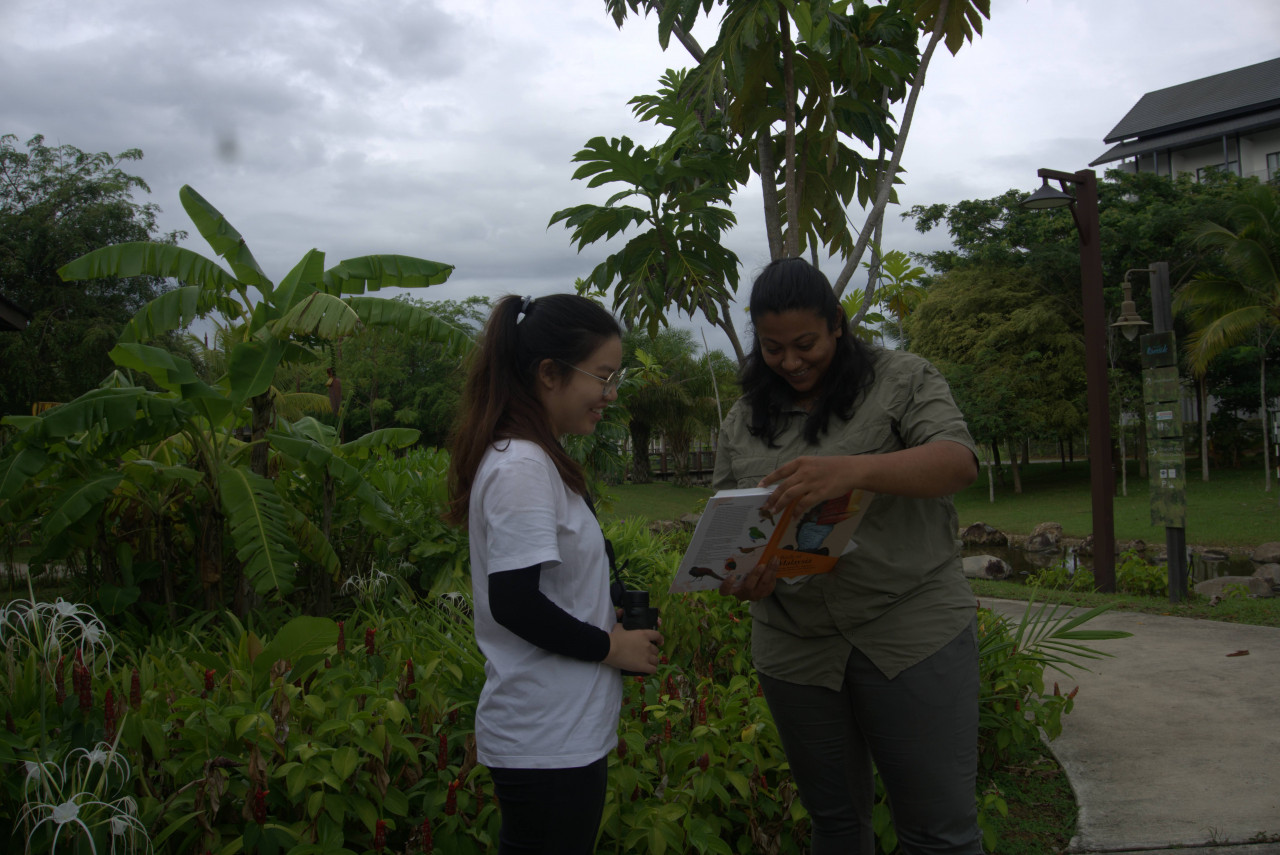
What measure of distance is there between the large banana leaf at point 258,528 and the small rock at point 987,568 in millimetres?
11960

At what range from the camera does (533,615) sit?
5.53 feet

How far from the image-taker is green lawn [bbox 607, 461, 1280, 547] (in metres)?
19.2

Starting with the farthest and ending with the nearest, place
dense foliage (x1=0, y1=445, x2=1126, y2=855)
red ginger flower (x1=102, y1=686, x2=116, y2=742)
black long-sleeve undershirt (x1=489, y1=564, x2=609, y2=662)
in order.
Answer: red ginger flower (x1=102, y1=686, x2=116, y2=742) → dense foliage (x1=0, y1=445, x2=1126, y2=855) → black long-sleeve undershirt (x1=489, y1=564, x2=609, y2=662)

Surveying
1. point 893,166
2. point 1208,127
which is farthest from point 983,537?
point 1208,127

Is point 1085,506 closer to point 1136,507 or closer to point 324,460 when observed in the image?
point 1136,507

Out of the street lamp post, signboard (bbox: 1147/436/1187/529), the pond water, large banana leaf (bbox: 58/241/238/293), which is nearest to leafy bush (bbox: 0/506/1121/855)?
large banana leaf (bbox: 58/241/238/293)

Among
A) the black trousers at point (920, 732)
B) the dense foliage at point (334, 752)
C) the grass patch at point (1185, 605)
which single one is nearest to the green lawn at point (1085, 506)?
the grass patch at point (1185, 605)

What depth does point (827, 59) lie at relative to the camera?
5293 mm

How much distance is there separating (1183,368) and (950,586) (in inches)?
1301

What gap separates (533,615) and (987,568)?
14.1 metres

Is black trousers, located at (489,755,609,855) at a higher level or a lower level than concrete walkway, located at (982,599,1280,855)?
higher

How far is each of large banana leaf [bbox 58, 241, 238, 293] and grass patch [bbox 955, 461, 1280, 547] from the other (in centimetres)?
1534

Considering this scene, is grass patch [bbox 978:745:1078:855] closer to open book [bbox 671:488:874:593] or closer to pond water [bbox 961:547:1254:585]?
open book [bbox 671:488:874:593]

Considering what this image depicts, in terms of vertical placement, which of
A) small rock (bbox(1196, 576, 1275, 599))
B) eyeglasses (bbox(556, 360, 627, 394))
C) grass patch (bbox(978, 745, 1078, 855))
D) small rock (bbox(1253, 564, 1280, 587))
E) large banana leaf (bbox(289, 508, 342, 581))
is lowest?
small rock (bbox(1253, 564, 1280, 587))
